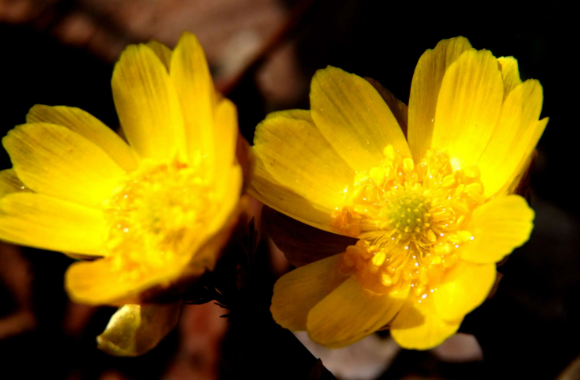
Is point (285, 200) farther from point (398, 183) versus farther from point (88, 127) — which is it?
point (88, 127)

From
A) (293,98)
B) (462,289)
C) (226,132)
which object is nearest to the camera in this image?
(226,132)

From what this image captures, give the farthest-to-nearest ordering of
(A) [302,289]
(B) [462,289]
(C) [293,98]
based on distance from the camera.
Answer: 1. (C) [293,98]
2. (A) [302,289]
3. (B) [462,289]

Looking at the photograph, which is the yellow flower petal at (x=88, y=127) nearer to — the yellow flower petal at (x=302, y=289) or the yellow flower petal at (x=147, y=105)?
the yellow flower petal at (x=147, y=105)

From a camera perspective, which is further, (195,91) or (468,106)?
(468,106)

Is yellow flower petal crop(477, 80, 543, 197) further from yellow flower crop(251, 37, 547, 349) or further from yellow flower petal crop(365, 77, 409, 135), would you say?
yellow flower petal crop(365, 77, 409, 135)

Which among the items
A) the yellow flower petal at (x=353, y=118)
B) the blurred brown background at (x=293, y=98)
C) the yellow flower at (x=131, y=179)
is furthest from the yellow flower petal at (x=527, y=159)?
the blurred brown background at (x=293, y=98)

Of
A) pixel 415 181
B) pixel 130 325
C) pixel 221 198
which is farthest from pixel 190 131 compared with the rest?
pixel 415 181

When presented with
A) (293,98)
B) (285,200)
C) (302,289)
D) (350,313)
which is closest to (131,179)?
(285,200)
